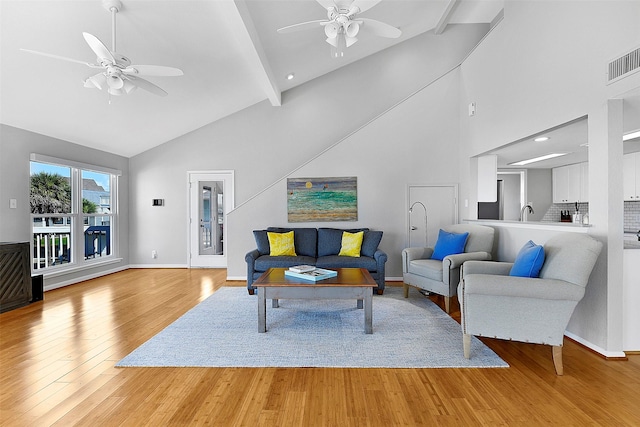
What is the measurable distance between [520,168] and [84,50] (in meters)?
7.18

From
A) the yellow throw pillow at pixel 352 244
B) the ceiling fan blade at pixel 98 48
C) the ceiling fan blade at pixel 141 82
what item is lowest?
the yellow throw pillow at pixel 352 244

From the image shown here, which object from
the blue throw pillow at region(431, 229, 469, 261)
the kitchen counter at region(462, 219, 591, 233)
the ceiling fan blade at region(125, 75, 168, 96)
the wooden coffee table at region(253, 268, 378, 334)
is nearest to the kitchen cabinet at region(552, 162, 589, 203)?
the kitchen counter at region(462, 219, 591, 233)

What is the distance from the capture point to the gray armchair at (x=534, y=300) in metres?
2.37

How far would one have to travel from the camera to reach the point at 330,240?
17.0ft

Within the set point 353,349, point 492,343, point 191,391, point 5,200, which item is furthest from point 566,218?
point 5,200

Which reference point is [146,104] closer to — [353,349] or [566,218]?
[353,349]

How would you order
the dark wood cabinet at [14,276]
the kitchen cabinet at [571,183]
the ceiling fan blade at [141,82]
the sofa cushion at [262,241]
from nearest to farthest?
the ceiling fan blade at [141,82] < the dark wood cabinet at [14,276] < the sofa cushion at [262,241] < the kitchen cabinet at [571,183]

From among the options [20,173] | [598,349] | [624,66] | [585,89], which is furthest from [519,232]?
[20,173]

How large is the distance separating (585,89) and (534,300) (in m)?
1.92

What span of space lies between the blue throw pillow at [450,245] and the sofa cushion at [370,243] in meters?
0.86

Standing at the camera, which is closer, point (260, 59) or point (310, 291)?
point (310, 291)

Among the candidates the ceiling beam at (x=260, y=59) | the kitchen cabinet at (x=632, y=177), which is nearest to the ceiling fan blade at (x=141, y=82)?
the ceiling beam at (x=260, y=59)

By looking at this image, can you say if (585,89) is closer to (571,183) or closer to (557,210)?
(571,183)

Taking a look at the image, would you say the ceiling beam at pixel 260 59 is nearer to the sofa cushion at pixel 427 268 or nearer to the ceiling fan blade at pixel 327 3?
the ceiling fan blade at pixel 327 3
